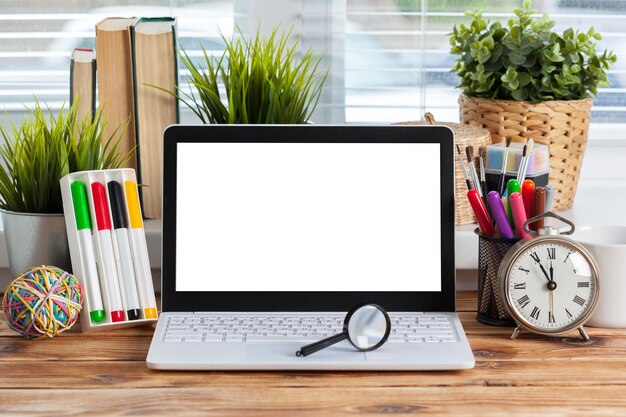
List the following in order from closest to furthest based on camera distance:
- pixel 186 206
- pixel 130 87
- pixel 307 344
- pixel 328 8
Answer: pixel 307 344, pixel 186 206, pixel 130 87, pixel 328 8

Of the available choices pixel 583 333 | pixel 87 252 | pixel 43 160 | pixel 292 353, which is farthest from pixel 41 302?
pixel 583 333

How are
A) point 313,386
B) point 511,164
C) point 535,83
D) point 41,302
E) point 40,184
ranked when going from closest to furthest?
point 313,386 → point 41,302 → point 40,184 → point 511,164 → point 535,83

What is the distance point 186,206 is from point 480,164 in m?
0.41

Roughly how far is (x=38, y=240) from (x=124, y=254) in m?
0.13

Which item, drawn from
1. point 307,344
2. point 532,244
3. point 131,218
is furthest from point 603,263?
point 131,218

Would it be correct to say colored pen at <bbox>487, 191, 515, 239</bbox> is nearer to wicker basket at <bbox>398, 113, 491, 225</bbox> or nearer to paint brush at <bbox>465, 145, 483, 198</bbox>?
paint brush at <bbox>465, 145, 483, 198</bbox>

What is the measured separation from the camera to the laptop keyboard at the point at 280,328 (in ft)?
3.43

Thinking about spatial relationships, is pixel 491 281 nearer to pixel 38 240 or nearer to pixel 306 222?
pixel 306 222

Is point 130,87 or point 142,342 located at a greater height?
point 130,87

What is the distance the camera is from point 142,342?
1.08 meters

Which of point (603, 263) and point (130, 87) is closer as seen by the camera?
point (603, 263)

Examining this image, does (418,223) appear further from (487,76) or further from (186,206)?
(487,76)

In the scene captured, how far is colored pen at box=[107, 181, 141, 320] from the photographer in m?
1.12

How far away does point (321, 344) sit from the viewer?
1000mm
